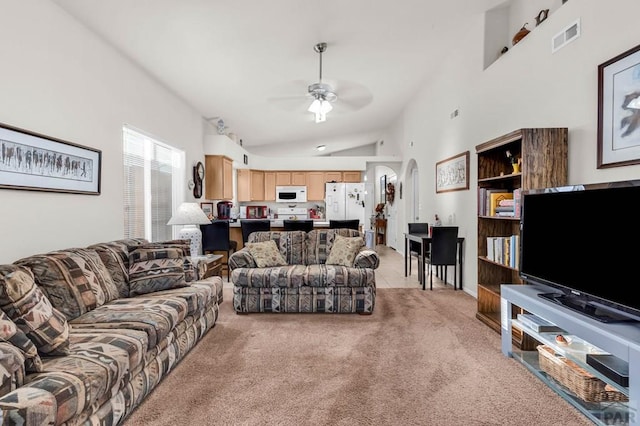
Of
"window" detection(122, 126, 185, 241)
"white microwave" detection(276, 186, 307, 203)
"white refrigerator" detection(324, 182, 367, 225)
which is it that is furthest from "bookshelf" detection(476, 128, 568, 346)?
"white microwave" detection(276, 186, 307, 203)

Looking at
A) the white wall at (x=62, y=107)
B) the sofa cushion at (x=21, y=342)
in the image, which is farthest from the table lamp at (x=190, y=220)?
the sofa cushion at (x=21, y=342)

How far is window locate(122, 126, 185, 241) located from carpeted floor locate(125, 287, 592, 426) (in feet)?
5.68

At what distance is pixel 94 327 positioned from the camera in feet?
7.02

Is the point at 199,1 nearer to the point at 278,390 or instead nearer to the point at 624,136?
the point at 278,390

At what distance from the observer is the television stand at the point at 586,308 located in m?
1.93

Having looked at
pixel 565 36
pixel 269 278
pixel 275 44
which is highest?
pixel 275 44

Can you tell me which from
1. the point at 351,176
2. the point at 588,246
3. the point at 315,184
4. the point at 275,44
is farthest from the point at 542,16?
the point at 315,184

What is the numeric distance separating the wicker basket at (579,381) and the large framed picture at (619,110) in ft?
4.35

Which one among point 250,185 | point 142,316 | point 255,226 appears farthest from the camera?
point 250,185

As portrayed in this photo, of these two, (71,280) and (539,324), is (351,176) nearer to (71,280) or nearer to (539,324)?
(539,324)

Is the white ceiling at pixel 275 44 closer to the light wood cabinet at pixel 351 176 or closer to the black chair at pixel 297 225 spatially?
the black chair at pixel 297 225

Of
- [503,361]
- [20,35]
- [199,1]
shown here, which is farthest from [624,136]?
[20,35]

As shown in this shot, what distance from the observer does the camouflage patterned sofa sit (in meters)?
1.45

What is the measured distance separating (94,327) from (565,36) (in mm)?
4049
